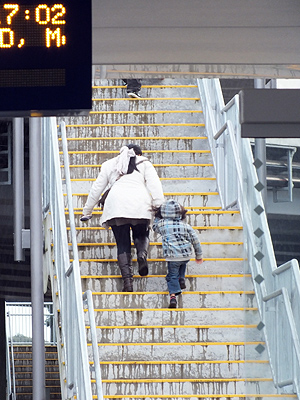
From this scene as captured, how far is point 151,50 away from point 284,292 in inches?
90.6

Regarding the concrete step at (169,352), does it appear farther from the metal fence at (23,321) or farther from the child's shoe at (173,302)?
the metal fence at (23,321)

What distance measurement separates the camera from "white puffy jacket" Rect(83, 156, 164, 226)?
10141 millimetres

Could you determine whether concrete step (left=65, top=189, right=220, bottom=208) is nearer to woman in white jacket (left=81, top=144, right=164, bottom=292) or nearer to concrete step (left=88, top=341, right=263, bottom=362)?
woman in white jacket (left=81, top=144, right=164, bottom=292)

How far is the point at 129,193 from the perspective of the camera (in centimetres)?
1025

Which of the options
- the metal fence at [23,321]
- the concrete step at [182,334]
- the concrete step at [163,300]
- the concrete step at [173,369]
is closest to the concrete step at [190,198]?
the concrete step at [163,300]

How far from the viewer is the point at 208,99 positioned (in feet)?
41.0

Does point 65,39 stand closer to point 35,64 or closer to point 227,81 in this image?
point 35,64

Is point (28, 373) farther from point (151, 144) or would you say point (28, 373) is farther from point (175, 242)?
point (175, 242)

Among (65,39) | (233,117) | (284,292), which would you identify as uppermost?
(233,117)

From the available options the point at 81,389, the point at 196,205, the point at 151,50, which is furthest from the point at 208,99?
the point at 151,50

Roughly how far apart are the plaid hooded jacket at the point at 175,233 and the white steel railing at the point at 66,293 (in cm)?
91

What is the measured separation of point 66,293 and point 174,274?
1.10 meters

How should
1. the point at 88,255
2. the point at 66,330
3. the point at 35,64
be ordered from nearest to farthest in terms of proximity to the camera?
the point at 35,64, the point at 66,330, the point at 88,255

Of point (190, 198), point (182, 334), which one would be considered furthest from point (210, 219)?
point (182, 334)
